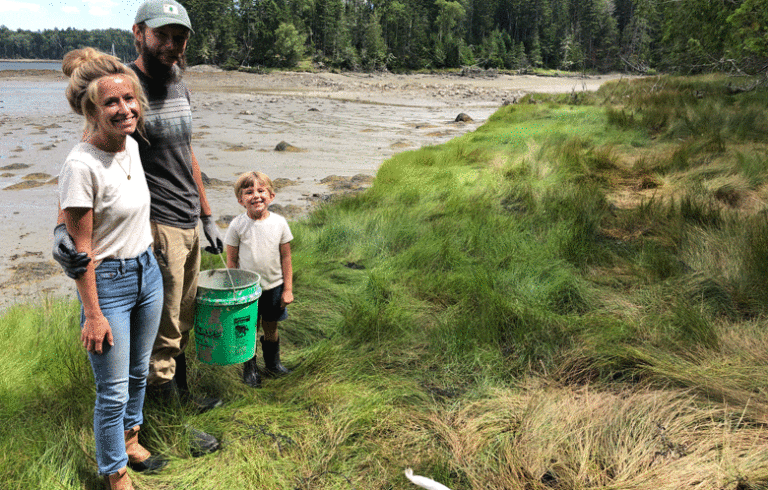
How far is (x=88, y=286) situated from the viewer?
1.81 metres

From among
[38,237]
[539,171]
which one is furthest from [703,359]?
[38,237]

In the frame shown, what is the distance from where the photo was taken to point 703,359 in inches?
114

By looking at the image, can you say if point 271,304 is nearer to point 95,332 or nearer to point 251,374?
point 251,374

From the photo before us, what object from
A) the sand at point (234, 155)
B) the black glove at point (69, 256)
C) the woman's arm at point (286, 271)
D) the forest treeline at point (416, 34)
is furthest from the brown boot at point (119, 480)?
the forest treeline at point (416, 34)

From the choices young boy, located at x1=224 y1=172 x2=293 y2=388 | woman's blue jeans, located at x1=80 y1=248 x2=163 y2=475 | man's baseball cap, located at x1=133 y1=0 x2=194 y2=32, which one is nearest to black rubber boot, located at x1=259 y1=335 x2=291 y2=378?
young boy, located at x1=224 y1=172 x2=293 y2=388

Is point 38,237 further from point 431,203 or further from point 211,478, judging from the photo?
point 211,478

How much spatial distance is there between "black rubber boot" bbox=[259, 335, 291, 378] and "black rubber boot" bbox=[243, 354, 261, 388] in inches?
4.8

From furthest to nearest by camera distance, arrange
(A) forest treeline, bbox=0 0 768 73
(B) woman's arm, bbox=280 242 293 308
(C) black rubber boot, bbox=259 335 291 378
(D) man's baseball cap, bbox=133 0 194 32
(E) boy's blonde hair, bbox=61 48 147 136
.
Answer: (A) forest treeline, bbox=0 0 768 73 < (C) black rubber boot, bbox=259 335 291 378 < (B) woman's arm, bbox=280 242 293 308 < (D) man's baseball cap, bbox=133 0 194 32 < (E) boy's blonde hair, bbox=61 48 147 136

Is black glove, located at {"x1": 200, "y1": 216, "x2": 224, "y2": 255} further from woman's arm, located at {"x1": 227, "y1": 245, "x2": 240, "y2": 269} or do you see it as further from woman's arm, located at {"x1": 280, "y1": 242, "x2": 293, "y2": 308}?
woman's arm, located at {"x1": 280, "y1": 242, "x2": 293, "y2": 308}

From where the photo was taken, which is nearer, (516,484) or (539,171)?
(516,484)

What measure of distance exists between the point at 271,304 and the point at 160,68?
128 cm

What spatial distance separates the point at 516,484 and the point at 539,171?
5.62 metres

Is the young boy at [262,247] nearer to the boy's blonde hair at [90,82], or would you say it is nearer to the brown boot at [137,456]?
the brown boot at [137,456]

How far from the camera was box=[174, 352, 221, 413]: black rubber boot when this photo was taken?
275 cm
